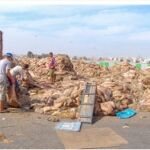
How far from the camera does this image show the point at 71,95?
1322 cm

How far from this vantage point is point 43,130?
984cm

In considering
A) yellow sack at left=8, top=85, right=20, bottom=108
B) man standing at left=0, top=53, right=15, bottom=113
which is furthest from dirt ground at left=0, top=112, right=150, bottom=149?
yellow sack at left=8, top=85, right=20, bottom=108

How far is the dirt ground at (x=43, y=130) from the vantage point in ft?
27.5

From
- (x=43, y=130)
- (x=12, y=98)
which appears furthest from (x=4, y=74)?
(x=43, y=130)

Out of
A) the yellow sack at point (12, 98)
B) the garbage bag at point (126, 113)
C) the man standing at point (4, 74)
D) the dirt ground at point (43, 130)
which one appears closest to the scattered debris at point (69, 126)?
the dirt ground at point (43, 130)

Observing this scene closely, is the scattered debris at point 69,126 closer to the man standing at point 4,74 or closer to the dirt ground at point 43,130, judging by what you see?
the dirt ground at point 43,130

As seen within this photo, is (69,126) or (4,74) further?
(4,74)

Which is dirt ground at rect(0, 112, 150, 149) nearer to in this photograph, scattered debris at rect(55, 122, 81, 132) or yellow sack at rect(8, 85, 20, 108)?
scattered debris at rect(55, 122, 81, 132)

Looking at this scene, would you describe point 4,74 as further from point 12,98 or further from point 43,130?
point 43,130

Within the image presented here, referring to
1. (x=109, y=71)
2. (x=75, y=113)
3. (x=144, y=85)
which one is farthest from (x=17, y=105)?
(x=109, y=71)

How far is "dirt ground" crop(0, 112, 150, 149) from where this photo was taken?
27.5 ft

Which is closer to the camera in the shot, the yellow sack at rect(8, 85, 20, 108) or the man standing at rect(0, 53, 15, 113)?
the man standing at rect(0, 53, 15, 113)

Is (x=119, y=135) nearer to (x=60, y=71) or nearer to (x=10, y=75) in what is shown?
(x=10, y=75)

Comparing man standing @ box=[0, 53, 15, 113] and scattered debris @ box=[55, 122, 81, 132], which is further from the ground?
man standing @ box=[0, 53, 15, 113]
